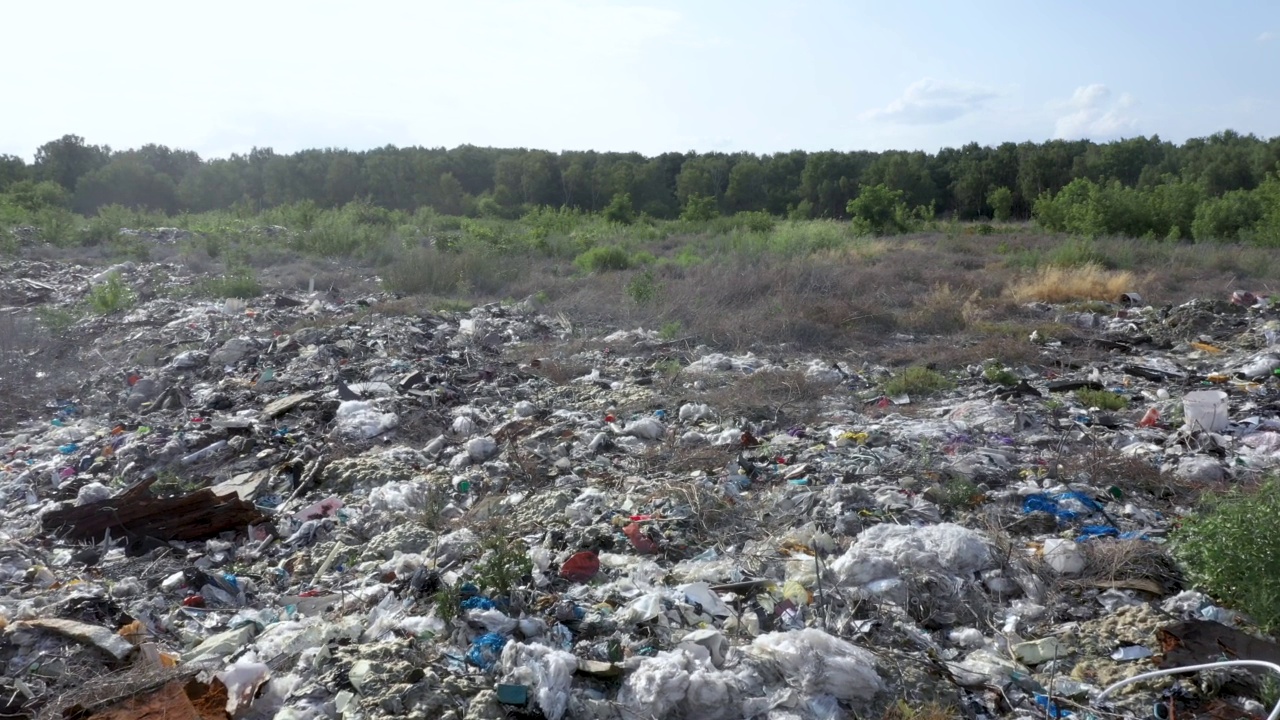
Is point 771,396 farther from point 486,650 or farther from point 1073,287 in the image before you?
point 1073,287

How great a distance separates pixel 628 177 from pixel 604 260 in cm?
2192

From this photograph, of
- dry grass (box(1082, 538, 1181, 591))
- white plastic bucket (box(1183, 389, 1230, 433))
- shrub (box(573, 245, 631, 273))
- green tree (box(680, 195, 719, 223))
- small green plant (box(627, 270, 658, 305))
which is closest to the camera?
dry grass (box(1082, 538, 1181, 591))

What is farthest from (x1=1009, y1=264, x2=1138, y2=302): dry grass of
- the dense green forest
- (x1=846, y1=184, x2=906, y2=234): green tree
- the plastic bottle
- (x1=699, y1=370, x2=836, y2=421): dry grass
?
the dense green forest

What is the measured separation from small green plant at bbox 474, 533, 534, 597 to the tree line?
2449 centimetres

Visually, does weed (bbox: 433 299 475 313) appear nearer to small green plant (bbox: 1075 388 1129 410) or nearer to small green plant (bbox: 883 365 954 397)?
small green plant (bbox: 883 365 954 397)

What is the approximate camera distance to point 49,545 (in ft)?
13.0

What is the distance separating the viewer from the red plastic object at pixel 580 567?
11.1 ft

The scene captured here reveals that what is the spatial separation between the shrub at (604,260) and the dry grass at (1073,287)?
245 inches

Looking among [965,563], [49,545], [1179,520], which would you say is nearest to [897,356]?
[1179,520]

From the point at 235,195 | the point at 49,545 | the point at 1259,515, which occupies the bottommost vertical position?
the point at 49,545

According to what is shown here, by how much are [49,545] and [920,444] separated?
4649 millimetres

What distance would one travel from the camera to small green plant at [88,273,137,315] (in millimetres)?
9703

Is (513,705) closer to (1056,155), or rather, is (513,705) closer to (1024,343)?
(1024,343)

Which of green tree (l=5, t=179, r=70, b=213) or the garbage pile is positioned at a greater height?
green tree (l=5, t=179, r=70, b=213)
